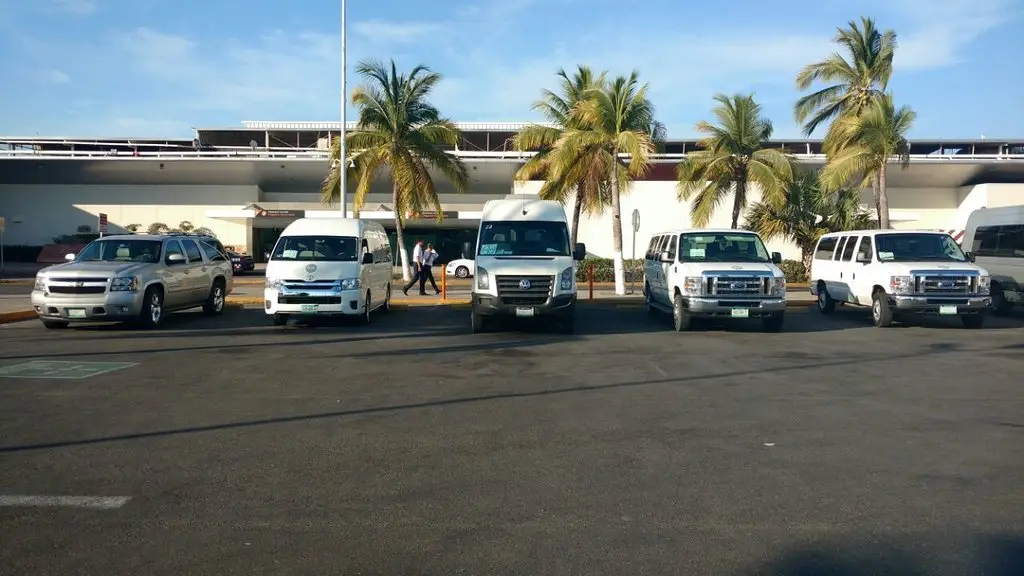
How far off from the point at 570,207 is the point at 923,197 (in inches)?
855

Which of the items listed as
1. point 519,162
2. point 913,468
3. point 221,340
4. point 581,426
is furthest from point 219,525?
point 519,162

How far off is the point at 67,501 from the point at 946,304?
1536 centimetres

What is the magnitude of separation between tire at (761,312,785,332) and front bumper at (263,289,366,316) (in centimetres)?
828

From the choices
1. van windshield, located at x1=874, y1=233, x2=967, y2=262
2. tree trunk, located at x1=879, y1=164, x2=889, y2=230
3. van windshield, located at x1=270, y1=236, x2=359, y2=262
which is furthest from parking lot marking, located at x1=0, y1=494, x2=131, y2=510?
tree trunk, located at x1=879, y1=164, x2=889, y2=230

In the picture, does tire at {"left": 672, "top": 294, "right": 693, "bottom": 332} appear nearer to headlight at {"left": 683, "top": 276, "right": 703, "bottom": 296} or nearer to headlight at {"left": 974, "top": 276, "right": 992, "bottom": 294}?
headlight at {"left": 683, "top": 276, "right": 703, "bottom": 296}

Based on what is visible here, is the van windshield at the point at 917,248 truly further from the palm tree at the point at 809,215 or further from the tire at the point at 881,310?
the palm tree at the point at 809,215

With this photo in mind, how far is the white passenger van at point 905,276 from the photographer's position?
618 inches

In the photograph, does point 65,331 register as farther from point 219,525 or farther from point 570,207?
point 570,207

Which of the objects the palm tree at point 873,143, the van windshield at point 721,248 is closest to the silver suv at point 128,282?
the van windshield at point 721,248

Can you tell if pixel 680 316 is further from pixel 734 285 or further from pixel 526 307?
pixel 526 307

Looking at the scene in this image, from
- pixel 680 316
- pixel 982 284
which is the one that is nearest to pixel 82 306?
pixel 680 316

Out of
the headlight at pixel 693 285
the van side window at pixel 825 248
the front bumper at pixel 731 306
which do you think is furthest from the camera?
the van side window at pixel 825 248

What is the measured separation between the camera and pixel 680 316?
1569 cm

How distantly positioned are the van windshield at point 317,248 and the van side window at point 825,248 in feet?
36.8
